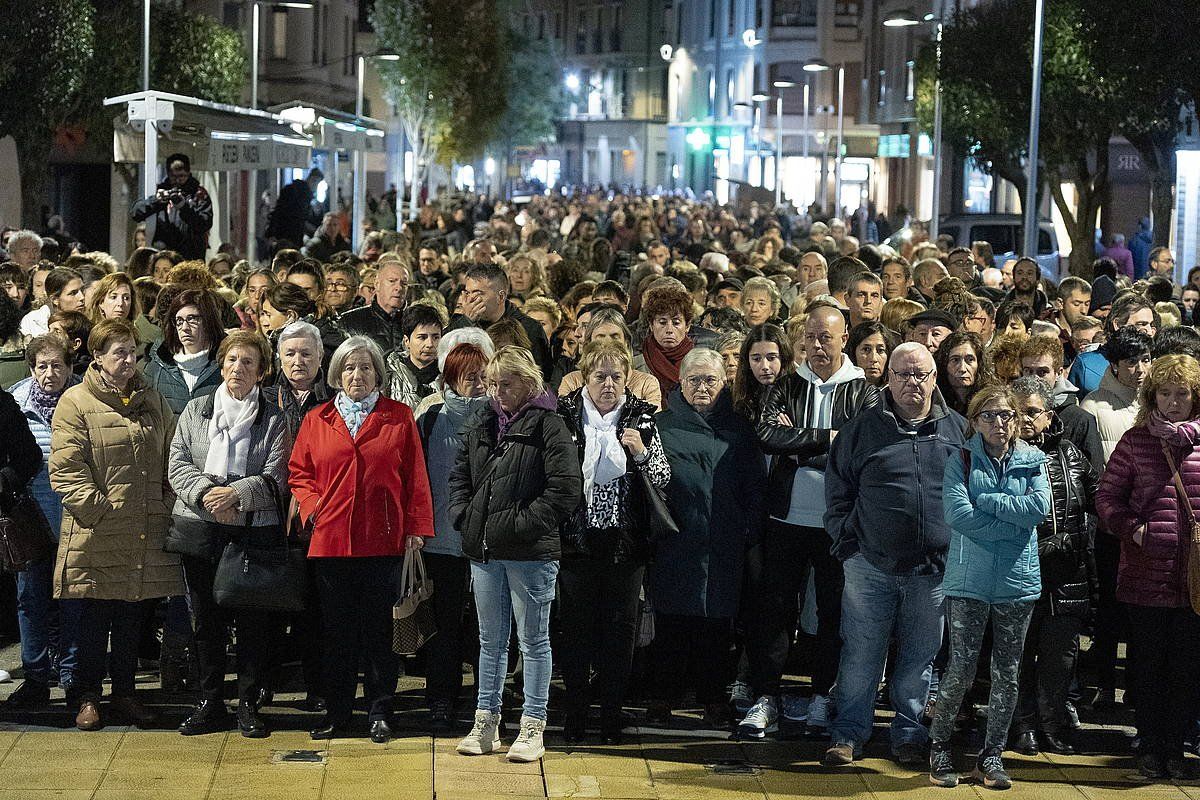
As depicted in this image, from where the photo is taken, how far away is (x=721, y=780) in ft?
27.4

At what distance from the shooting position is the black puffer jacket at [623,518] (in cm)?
861

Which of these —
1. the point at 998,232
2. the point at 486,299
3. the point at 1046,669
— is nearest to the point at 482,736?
the point at 1046,669

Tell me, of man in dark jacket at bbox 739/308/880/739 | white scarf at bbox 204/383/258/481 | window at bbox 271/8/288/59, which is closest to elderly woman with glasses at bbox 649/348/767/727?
man in dark jacket at bbox 739/308/880/739

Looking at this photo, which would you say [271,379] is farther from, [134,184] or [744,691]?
[134,184]

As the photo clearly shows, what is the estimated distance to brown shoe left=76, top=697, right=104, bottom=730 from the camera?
8.77 m

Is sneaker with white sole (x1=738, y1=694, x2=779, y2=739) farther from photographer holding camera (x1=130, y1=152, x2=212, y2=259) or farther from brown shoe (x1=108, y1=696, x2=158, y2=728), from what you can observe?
photographer holding camera (x1=130, y1=152, x2=212, y2=259)

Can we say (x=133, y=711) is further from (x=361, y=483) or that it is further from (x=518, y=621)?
(x=518, y=621)

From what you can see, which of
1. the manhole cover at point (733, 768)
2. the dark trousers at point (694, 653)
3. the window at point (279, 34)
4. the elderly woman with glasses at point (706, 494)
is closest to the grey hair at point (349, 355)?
the elderly woman with glasses at point (706, 494)

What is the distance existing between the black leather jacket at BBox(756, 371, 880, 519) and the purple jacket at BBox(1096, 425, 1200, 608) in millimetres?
1126

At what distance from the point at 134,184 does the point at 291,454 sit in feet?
94.9

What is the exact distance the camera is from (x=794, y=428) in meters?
8.92

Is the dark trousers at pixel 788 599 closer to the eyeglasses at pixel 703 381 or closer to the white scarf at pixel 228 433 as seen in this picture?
the eyeglasses at pixel 703 381

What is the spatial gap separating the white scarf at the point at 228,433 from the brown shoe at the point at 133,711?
1.15 m

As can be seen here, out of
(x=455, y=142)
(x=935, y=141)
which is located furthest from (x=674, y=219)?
(x=455, y=142)
